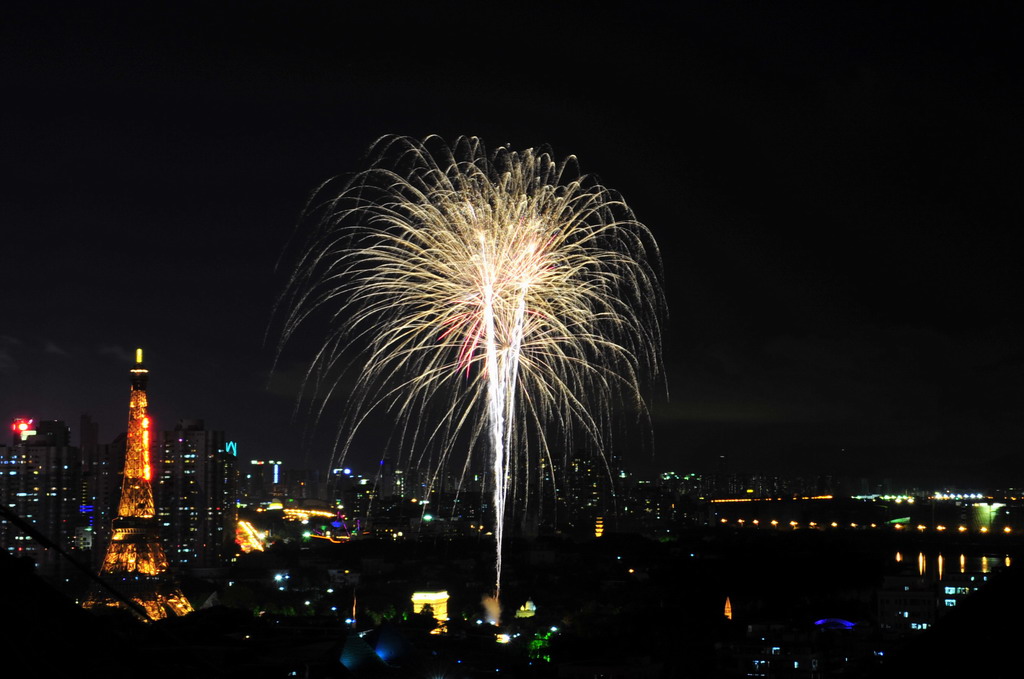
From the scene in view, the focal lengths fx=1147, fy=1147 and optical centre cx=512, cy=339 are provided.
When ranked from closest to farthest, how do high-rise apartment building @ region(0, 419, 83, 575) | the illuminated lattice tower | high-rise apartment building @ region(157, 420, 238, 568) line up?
the illuminated lattice tower < high-rise apartment building @ region(0, 419, 83, 575) < high-rise apartment building @ region(157, 420, 238, 568)

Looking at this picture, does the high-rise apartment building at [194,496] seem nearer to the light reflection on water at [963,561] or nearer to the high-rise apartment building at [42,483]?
the high-rise apartment building at [42,483]

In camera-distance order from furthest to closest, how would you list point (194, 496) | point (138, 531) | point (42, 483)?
point (194, 496), point (42, 483), point (138, 531)

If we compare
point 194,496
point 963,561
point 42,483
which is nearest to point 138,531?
point 42,483

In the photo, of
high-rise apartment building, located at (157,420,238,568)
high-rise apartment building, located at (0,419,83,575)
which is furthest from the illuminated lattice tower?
high-rise apartment building, located at (157,420,238,568)

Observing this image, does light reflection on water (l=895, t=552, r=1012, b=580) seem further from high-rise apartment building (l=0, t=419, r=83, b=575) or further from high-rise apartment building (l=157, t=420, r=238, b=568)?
high-rise apartment building (l=0, t=419, r=83, b=575)

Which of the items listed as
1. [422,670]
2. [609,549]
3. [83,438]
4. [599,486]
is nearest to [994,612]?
[422,670]

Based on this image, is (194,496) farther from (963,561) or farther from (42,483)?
(963,561)
